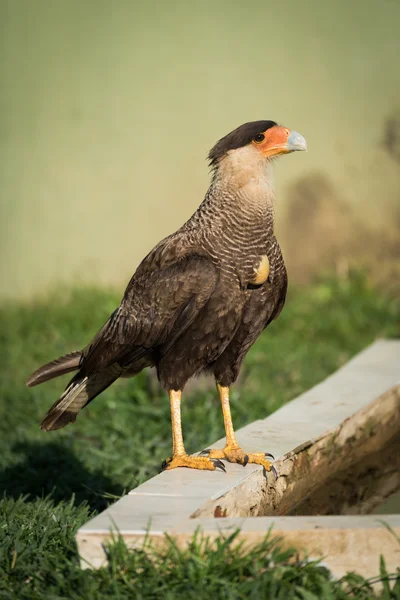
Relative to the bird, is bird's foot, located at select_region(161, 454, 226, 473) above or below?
below

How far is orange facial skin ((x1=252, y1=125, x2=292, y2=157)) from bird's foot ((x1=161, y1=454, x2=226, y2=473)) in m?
1.23

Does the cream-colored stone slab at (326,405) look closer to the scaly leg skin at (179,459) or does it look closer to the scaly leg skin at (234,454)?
the scaly leg skin at (234,454)

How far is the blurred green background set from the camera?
8180 mm

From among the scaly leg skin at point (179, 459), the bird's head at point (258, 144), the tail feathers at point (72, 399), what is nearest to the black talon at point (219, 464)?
the scaly leg skin at point (179, 459)

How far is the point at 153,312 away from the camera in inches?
143

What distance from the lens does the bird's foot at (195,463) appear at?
346cm

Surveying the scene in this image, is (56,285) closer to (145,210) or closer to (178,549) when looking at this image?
(145,210)

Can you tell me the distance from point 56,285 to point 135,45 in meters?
2.27

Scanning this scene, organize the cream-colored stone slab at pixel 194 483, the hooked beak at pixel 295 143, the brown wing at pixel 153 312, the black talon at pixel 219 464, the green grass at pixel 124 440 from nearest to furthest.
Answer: the green grass at pixel 124 440, the cream-colored stone slab at pixel 194 483, the black talon at pixel 219 464, the brown wing at pixel 153 312, the hooked beak at pixel 295 143

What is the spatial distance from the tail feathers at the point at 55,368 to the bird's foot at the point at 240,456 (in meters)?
0.68

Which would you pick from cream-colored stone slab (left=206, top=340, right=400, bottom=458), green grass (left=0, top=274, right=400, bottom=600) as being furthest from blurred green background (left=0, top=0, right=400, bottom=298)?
cream-colored stone slab (left=206, top=340, right=400, bottom=458)

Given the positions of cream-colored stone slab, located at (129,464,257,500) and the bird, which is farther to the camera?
the bird

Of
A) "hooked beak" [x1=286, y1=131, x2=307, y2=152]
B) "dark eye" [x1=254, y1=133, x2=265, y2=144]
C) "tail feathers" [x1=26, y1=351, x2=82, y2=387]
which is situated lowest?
"tail feathers" [x1=26, y1=351, x2=82, y2=387]

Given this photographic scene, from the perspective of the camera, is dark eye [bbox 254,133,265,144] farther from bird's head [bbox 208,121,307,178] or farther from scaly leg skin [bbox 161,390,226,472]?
scaly leg skin [bbox 161,390,226,472]
